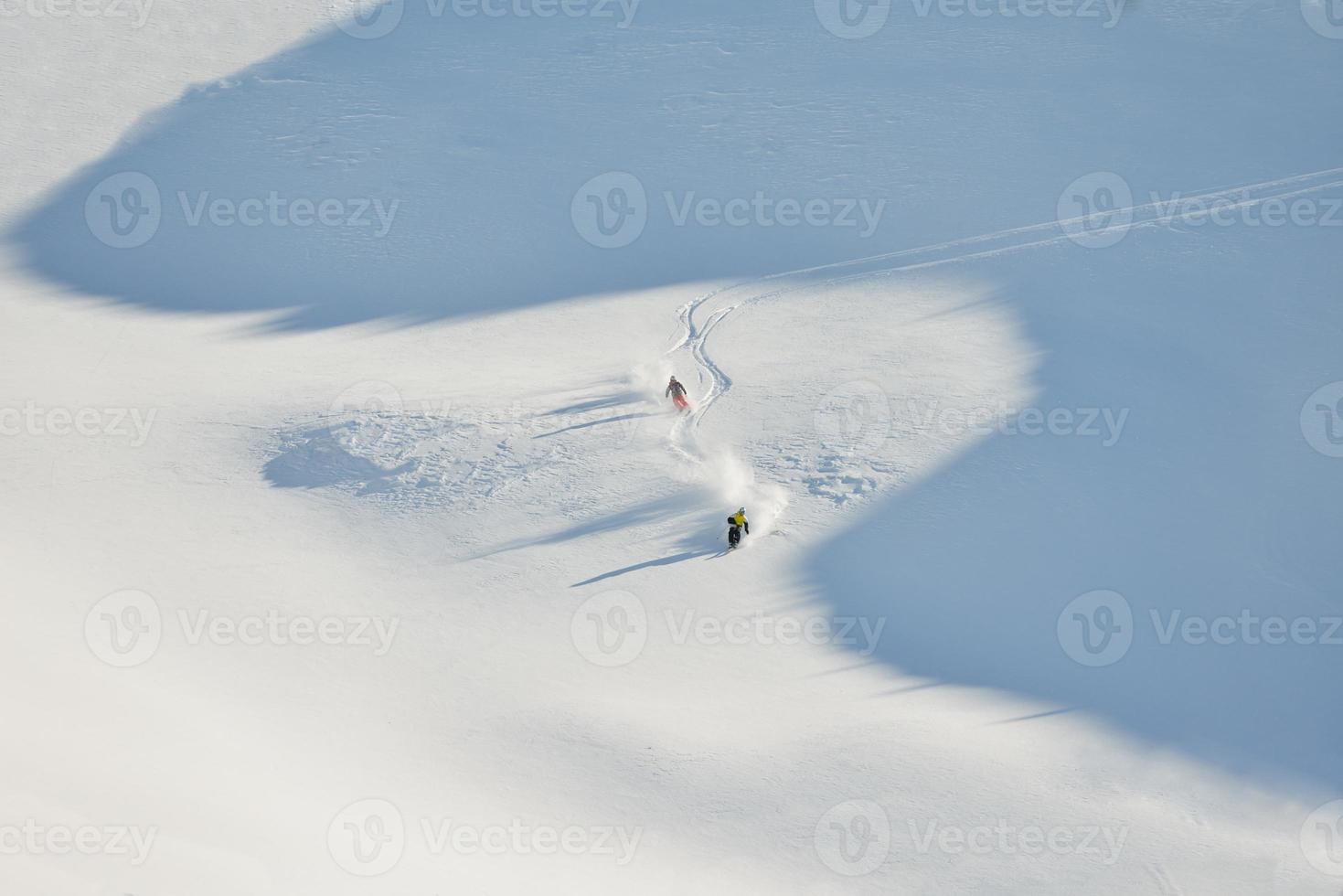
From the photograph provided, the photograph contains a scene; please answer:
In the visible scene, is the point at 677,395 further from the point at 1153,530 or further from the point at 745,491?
the point at 1153,530

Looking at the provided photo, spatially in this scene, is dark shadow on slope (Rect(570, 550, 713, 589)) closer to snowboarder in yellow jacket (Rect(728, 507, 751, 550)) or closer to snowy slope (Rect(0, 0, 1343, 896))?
snowy slope (Rect(0, 0, 1343, 896))

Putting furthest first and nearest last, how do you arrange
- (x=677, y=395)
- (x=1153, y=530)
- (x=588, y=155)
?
(x=588, y=155) < (x=677, y=395) < (x=1153, y=530)

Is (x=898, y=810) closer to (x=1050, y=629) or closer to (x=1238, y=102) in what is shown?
(x=1050, y=629)

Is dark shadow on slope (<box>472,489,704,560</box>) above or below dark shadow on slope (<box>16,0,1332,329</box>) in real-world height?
below

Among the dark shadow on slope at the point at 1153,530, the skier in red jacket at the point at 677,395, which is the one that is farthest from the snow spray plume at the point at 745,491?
the skier in red jacket at the point at 677,395

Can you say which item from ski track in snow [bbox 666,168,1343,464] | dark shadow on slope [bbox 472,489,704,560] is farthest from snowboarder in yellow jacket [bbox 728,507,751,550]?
ski track in snow [bbox 666,168,1343,464]

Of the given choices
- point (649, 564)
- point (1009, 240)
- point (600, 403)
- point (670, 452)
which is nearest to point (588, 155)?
point (1009, 240)
